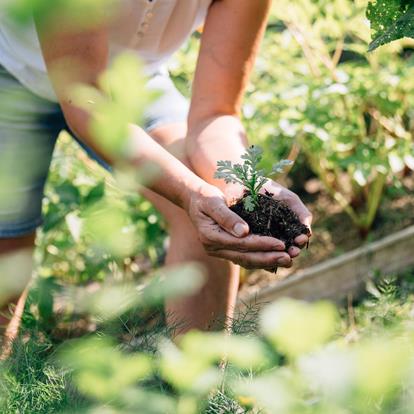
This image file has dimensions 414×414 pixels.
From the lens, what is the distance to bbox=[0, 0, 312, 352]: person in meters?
1.64

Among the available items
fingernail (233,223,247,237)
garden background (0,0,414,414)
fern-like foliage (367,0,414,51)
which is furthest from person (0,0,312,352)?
fern-like foliage (367,0,414,51)

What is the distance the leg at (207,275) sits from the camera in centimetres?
196

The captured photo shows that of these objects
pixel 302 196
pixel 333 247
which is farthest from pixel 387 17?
pixel 302 196

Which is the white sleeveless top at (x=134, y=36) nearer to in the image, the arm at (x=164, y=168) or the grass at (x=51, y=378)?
the arm at (x=164, y=168)

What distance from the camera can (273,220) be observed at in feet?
5.65

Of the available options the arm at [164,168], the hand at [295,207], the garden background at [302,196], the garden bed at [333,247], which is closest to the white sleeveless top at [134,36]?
the arm at [164,168]

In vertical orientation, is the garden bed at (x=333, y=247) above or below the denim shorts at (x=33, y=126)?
below

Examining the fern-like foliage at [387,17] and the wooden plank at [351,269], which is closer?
the fern-like foliage at [387,17]

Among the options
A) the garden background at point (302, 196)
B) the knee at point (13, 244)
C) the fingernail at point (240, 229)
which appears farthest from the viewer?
the knee at point (13, 244)

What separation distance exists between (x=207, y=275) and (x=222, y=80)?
52 cm

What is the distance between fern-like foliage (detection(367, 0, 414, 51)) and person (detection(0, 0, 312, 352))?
0.48 meters

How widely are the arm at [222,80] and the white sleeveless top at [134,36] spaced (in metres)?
0.08

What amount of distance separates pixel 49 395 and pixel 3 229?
810 mm

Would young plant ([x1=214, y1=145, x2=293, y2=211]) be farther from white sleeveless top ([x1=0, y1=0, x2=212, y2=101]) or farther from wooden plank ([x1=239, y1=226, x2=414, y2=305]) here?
wooden plank ([x1=239, y1=226, x2=414, y2=305])
